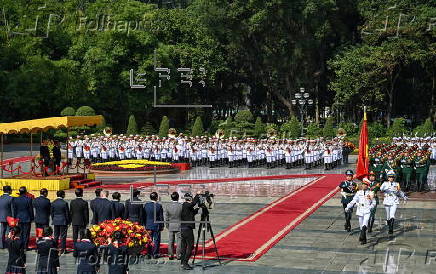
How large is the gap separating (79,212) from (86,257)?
4489mm

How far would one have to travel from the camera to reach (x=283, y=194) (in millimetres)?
26281

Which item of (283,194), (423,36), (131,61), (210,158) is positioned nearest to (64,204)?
(283,194)

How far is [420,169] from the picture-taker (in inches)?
1034

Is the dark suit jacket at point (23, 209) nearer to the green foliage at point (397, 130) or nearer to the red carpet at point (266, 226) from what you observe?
the red carpet at point (266, 226)

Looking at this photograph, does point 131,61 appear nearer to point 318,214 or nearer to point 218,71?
point 218,71

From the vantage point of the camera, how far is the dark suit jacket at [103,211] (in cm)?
1560

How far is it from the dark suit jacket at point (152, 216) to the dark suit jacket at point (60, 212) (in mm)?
1998

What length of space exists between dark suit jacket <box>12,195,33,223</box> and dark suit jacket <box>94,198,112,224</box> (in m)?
1.92

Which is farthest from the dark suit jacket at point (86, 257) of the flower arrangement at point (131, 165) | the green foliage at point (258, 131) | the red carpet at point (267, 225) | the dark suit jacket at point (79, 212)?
the green foliage at point (258, 131)

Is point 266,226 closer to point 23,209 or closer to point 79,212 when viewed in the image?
point 79,212

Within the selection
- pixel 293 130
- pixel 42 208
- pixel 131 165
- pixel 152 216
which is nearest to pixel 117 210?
pixel 152 216

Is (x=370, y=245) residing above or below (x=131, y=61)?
below

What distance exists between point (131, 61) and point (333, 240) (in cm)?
4272

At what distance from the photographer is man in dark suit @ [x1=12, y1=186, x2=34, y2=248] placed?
53.4 feet
